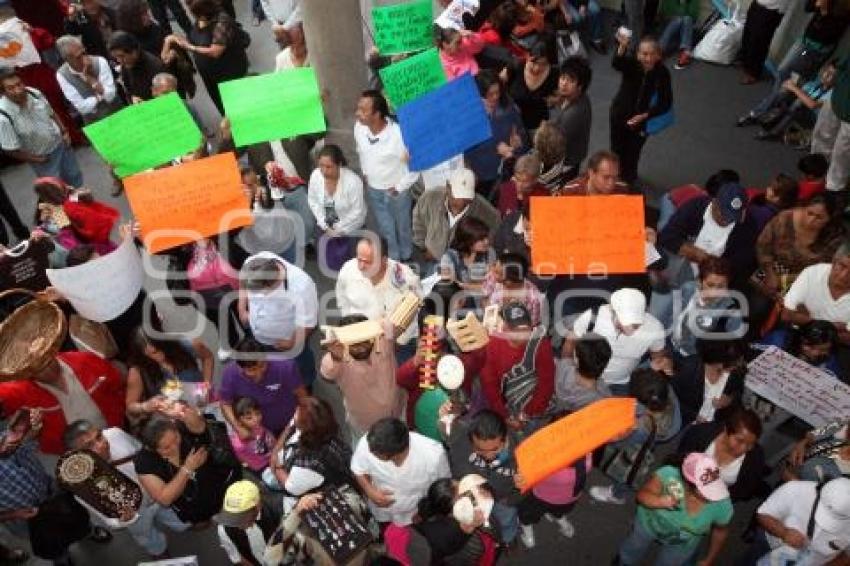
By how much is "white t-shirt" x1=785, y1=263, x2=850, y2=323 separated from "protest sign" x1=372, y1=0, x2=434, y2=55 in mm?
3552

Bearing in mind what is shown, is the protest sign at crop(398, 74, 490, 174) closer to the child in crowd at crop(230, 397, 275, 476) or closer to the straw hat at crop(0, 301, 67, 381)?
the child in crowd at crop(230, 397, 275, 476)

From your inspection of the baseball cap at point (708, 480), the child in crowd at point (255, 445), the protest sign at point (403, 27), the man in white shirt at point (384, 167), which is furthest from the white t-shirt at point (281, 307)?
the baseball cap at point (708, 480)

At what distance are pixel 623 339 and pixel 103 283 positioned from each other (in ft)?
11.4

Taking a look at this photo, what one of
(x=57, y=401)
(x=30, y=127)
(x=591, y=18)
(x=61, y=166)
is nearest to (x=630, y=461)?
(x=57, y=401)

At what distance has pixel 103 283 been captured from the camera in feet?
15.1

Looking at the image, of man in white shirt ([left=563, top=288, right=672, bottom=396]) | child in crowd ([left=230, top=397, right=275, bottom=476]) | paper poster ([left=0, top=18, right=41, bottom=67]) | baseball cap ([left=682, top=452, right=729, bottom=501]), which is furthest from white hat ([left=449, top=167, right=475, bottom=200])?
paper poster ([left=0, top=18, right=41, bottom=67])

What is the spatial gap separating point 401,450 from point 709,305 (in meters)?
2.36

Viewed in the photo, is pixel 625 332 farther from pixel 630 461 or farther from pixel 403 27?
pixel 403 27

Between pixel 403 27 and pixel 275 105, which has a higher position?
pixel 403 27

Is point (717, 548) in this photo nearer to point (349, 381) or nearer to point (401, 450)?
point (401, 450)

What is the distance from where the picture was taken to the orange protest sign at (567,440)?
134 inches

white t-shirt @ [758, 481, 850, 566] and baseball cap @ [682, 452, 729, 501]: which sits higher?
baseball cap @ [682, 452, 729, 501]

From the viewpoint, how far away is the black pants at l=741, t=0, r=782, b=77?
8.38m

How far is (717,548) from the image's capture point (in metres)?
3.81
